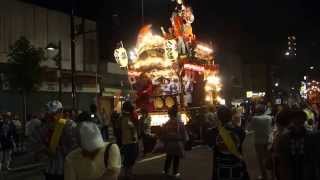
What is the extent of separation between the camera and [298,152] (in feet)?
22.0

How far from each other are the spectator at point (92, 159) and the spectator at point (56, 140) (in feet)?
7.12

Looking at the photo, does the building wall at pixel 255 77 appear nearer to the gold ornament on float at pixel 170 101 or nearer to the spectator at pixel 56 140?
the gold ornament on float at pixel 170 101

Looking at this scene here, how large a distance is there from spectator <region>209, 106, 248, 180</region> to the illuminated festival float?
16919mm

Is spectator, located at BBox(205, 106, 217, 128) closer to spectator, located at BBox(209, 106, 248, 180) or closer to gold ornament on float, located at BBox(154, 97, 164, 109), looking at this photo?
gold ornament on float, located at BBox(154, 97, 164, 109)

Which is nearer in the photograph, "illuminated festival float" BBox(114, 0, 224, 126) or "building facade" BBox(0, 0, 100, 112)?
"illuminated festival float" BBox(114, 0, 224, 126)

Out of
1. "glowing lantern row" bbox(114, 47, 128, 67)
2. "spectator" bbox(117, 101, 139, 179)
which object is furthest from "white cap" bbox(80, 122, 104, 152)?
"glowing lantern row" bbox(114, 47, 128, 67)

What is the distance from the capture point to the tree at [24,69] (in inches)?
1071

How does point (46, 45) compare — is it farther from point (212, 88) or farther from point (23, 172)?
point (23, 172)

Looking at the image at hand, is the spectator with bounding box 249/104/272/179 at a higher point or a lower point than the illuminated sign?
lower

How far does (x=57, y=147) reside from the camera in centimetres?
842

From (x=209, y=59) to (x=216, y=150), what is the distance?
2312cm

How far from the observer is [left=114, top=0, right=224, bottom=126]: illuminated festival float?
26344 millimetres

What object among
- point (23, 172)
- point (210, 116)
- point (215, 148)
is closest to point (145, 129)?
point (210, 116)

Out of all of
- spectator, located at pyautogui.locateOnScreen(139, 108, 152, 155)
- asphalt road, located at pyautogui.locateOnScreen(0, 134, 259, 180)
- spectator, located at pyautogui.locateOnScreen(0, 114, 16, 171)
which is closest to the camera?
asphalt road, located at pyautogui.locateOnScreen(0, 134, 259, 180)
